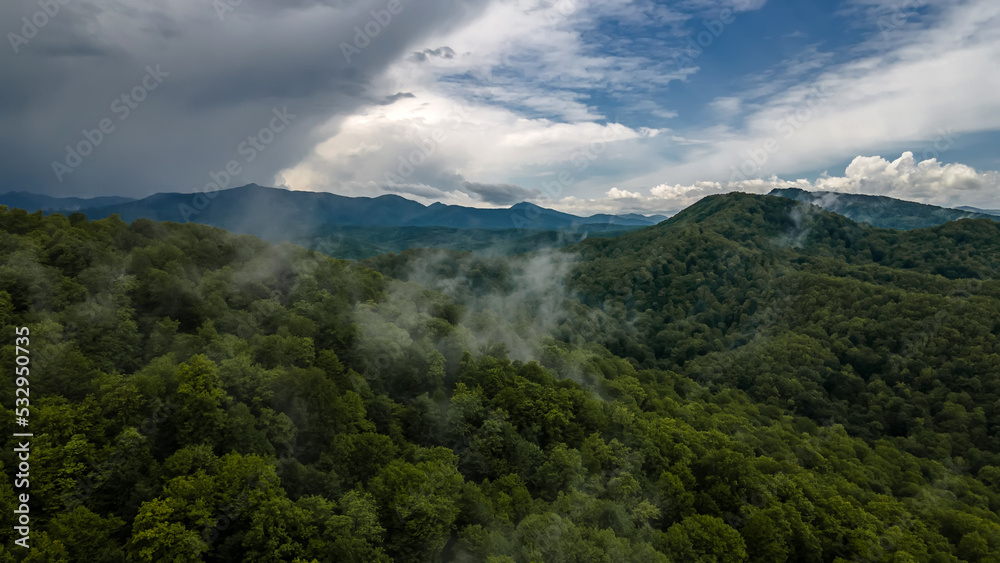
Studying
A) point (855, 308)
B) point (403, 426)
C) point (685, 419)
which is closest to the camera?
point (403, 426)

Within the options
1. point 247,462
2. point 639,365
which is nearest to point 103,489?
point 247,462

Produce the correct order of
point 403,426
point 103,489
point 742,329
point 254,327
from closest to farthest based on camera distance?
point 103,489, point 403,426, point 254,327, point 742,329

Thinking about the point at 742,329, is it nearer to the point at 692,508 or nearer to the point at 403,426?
the point at 692,508

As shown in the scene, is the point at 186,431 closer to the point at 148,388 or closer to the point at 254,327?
the point at 148,388

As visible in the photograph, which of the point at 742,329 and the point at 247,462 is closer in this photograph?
the point at 247,462

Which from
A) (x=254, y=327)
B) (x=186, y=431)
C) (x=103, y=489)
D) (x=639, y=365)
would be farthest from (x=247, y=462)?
(x=639, y=365)

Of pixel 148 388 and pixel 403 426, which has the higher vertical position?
pixel 148 388

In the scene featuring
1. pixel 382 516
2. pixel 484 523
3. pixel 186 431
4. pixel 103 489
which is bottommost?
pixel 484 523
